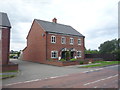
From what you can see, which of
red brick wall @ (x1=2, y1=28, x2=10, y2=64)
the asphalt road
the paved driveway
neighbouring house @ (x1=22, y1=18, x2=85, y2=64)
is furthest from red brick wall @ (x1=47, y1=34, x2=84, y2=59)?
the asphalt road

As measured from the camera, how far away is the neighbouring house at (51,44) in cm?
2534

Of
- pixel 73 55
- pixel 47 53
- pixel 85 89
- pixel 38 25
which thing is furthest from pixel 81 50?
pixel 85 89

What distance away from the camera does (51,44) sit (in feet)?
84.4

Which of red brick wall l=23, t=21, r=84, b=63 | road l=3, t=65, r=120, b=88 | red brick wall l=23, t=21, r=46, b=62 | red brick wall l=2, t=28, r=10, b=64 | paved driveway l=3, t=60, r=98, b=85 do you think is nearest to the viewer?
road l=3, t=65, r=120, b=88

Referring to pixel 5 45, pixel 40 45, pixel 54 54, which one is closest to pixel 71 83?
pixel 5 45

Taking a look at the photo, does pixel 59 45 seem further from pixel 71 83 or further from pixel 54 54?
pixel 71 83

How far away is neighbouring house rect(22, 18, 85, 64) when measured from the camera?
25344mm

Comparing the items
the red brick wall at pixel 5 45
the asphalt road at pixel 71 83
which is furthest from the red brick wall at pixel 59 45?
the asphalt road at pixel 71 83

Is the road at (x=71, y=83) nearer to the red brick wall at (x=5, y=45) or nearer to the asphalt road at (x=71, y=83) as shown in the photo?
the asphalt road at (x=71, y=83)

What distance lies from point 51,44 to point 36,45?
5124 mm

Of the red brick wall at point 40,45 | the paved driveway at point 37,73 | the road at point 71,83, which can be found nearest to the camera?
the road at point 71,83

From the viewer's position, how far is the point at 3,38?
18234 mm

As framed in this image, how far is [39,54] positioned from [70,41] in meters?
8.25

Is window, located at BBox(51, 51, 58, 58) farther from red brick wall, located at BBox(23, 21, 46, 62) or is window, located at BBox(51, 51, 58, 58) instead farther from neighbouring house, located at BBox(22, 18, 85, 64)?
red brick wall, located at BBox(23, 21, 46, 62)
